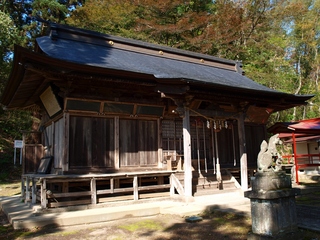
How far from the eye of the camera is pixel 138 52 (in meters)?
12.0

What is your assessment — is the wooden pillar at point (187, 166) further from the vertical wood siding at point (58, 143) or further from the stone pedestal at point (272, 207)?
the stone pedestal at point (272, 207)

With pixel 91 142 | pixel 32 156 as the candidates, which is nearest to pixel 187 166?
pixel 91 142

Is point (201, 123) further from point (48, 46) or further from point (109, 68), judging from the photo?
point (48, 46)

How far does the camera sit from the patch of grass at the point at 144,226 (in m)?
6.04

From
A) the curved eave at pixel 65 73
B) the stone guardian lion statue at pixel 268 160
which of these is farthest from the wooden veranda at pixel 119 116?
the stone guardian lion statue at pixel 268 160

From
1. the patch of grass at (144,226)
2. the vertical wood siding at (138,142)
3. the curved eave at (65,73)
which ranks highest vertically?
the curved eave at (65,73)

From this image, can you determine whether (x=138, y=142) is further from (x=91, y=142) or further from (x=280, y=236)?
(x=280, y=236)

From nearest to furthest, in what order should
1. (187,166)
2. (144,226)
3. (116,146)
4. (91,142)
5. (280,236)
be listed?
(280,236)
(144,226)
(187,166)
(91,142)
(116,146)

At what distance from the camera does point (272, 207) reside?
4195 mm

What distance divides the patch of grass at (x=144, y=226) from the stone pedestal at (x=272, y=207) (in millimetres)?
2365

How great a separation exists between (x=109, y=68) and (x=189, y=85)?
228 centimetres

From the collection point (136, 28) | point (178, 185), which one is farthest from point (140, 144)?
point (136, 28)

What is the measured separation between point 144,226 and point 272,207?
3037 millimetres

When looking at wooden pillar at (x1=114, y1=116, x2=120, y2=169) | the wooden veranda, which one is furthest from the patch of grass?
wooden pillar at (x1=114, y1=116, x2=120, y2=169)
